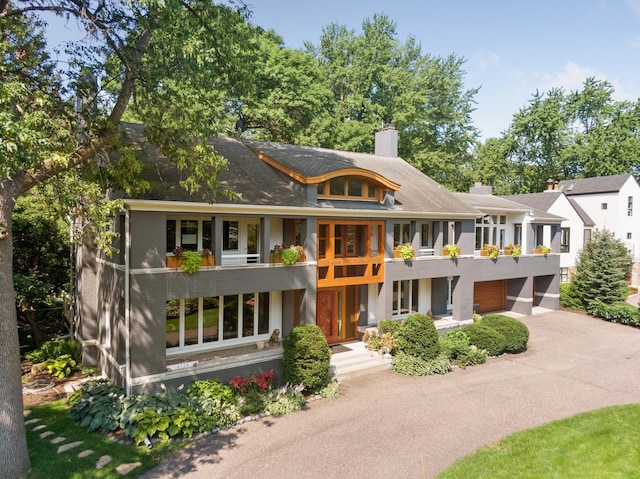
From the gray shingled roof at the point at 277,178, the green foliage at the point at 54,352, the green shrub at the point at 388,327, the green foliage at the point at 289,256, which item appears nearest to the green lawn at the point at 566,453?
the green shrub at the point at 388,327

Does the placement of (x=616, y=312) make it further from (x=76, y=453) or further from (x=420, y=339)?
(x=76, y=453)

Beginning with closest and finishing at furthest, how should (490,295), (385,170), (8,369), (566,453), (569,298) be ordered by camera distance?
1. (8,369)
2. (566,453)
3. (385,170)
4. (490,295)
5. (569,298)

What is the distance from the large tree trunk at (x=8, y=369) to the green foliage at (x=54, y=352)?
7.20 meters

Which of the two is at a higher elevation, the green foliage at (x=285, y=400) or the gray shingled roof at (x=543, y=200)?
the gray shingled roof at (x=543, y=200)

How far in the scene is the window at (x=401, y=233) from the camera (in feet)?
65.0

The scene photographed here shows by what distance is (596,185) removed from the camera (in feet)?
124

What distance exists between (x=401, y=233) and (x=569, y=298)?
14.4 metres

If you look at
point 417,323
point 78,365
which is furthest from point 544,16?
point 78,365

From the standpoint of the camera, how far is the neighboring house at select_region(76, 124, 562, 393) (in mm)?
12023

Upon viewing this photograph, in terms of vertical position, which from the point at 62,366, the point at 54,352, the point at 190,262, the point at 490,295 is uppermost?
the point at 190,262

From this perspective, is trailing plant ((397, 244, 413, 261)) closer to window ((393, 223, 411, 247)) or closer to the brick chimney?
window ((393, 223, 411, 247))

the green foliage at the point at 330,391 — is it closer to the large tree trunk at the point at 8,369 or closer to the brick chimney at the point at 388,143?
the large tree trunk at the point at 8,369

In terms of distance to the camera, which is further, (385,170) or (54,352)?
(385,170)

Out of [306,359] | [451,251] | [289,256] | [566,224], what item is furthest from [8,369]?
[566,224]
